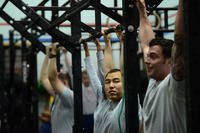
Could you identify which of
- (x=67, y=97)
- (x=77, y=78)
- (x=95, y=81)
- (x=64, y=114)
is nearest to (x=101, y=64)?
(x=95, y=81)

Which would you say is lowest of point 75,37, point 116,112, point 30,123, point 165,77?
point 30,123

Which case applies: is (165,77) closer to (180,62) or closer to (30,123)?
(180,62)

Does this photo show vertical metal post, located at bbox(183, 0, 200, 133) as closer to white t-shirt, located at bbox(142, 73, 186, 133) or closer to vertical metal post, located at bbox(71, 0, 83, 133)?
white t-shirt, located at bbox(142, 73, 186, 133)

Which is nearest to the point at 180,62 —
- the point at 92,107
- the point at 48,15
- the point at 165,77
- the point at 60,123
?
the point at 165,77

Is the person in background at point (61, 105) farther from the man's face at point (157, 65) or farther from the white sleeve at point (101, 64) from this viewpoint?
the man's face at point (157, 65)

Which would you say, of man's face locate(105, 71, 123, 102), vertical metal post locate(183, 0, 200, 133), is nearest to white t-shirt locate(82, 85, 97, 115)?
man's face locate(105, 71, 123, 102)

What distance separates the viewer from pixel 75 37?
412 centimetres

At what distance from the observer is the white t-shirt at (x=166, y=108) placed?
89.7 inches

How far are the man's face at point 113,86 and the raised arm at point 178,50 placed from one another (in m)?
1.75

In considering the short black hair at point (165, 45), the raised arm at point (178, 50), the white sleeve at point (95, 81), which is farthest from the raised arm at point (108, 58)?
the raised arm at point (178, 50)

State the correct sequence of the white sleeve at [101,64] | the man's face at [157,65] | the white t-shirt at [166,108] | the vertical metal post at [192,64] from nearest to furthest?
1. the vertical metal post at [192,64]
2. the white t-shirt at [166,108]
3. the man's face at [157,65]
4. the white sleeve at [101,64]

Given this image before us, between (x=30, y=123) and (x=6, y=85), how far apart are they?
1.66 metres

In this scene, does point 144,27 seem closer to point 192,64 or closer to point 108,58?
point 192,64

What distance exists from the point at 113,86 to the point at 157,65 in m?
1.27
